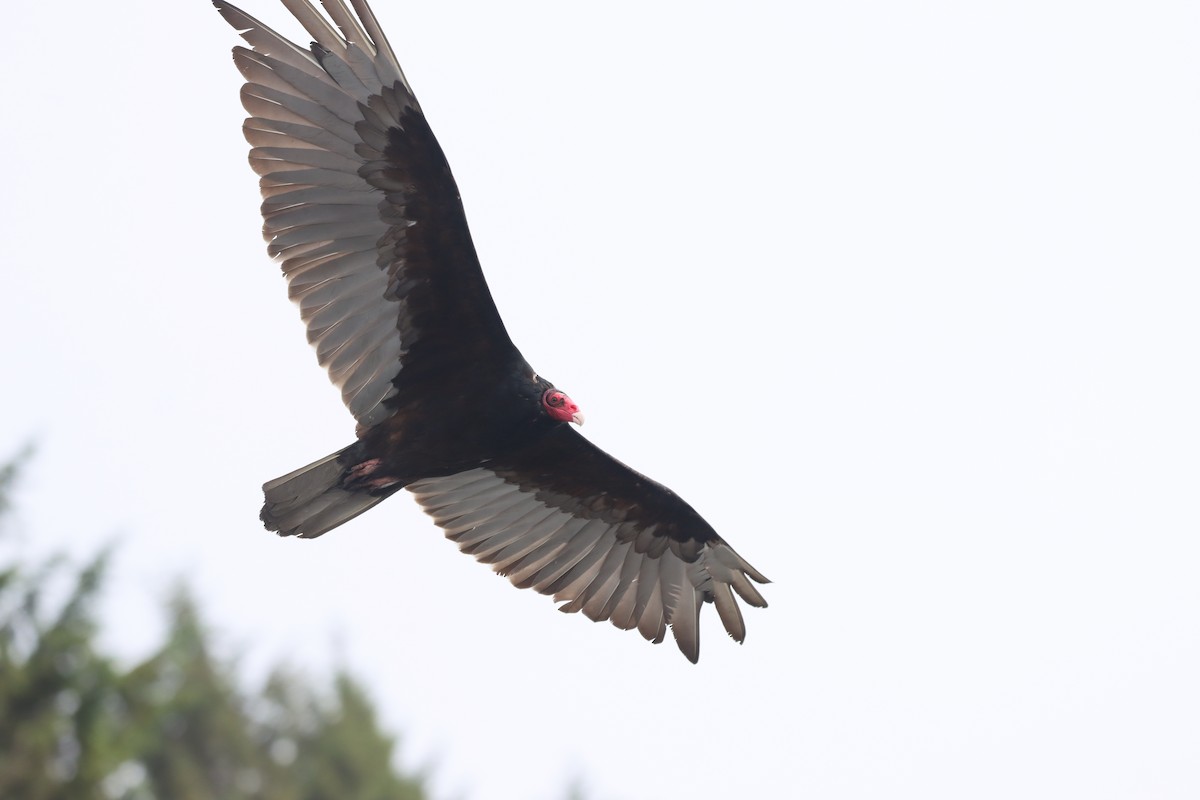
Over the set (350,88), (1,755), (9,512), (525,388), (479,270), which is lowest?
(1,755)

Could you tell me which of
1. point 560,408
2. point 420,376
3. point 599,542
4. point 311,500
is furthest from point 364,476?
point 599,542

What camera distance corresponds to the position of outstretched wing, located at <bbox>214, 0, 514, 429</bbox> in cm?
664

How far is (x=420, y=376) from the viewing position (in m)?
7.23

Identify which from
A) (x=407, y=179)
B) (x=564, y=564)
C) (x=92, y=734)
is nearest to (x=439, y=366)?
(x=407, y=179)

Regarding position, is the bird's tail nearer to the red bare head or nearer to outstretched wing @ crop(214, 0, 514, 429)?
outstretched wing @ crop(214, 0, 514, 429)

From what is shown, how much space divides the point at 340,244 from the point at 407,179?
42 cm

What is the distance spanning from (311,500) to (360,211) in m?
1.35

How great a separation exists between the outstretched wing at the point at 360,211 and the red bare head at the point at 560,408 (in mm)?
284

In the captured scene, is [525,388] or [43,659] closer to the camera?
[525,388]

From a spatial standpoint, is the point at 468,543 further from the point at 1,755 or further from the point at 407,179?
the point at 1,755

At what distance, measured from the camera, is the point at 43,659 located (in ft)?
38.6

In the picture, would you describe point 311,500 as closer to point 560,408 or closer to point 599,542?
point 560,408

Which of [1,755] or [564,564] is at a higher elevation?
[564,564]

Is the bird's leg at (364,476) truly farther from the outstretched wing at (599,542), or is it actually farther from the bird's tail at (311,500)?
the outstretched wing at (599,542)
